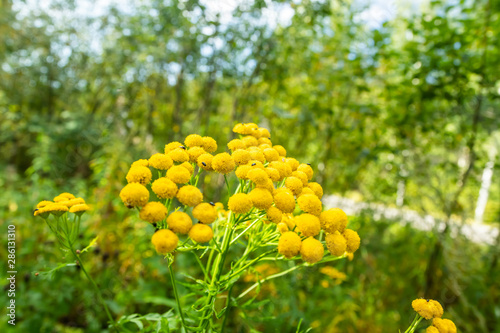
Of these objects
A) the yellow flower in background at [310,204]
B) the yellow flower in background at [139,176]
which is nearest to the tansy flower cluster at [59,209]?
the yellow flower in background at [139,176]

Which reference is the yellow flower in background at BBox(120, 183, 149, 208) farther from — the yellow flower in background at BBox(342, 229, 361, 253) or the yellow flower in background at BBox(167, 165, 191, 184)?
the yellow flower in background at BBox(342, 229, 361, 253)

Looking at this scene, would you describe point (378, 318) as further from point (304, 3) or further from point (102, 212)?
point (304, 3)

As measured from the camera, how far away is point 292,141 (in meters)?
4.34

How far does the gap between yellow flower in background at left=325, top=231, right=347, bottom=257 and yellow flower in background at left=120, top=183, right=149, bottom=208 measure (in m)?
0.54

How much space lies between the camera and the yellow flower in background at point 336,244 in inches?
31.3

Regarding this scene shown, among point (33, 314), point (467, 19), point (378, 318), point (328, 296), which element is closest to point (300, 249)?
point (33, 314)

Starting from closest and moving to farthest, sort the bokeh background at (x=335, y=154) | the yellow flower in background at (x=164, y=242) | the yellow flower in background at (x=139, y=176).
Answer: the yellow flower in background at (x=164, y=242) < the yellow flower in background at (x=139, y=176) < the bokeh background at (x=335, y=154)

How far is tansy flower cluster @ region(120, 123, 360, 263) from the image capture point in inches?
28.2

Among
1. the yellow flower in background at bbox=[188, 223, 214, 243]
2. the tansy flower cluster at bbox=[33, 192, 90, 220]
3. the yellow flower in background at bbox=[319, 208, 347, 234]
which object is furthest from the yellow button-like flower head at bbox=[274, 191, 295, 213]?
the tansy flower cluster at bbox=[33, 192, 90, 220]

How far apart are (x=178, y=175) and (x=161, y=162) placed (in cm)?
8

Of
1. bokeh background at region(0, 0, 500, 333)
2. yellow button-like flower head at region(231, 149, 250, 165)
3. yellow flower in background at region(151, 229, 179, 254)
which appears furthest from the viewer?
bokeh background at region(0, 0, 500, 333)

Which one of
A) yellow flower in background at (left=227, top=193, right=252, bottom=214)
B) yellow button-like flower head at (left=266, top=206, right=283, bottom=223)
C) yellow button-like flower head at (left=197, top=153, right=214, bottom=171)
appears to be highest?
yellow button-like flower head at (left=197, top=153, right=214, bottom=171)

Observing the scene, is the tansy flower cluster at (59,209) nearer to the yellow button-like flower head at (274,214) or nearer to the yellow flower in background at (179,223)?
the yellow flower in background at (179,223)

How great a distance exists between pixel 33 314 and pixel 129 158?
4.92 feet
